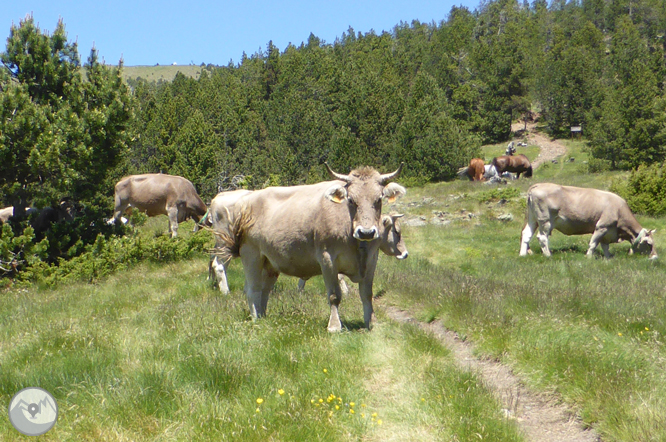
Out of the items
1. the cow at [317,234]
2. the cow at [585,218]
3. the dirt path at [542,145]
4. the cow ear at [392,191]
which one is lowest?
the dirt path at [542,145]

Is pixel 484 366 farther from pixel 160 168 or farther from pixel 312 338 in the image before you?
pixel 160 168

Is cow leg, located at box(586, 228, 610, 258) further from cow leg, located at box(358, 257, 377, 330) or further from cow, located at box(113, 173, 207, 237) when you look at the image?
cow, located at box(113, 173, 207, 237)

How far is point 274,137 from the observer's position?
58.8 meters

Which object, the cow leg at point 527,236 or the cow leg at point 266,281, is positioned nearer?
the cow leg at point 266,281

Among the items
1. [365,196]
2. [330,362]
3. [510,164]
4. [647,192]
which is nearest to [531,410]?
[330,362]

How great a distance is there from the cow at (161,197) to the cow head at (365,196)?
43.0 ft

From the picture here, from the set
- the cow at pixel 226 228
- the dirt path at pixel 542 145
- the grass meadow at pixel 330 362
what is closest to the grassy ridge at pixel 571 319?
the grass meadow at pixel 330 362

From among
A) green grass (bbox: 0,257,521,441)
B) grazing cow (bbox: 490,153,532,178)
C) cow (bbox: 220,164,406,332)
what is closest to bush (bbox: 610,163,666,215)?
grazing cow (bbox: 490,153,532,178)

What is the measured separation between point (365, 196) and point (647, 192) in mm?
20203

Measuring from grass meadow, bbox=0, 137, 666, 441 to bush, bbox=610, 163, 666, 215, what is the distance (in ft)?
42.8

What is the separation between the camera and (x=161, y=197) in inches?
753

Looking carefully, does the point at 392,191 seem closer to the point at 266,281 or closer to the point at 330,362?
the point at 330,362

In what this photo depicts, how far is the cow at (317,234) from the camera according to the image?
652 centimetres

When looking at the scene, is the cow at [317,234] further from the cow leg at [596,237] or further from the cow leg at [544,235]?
the cow leg at [596,237]
